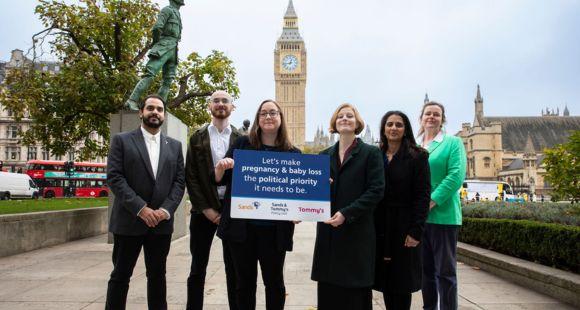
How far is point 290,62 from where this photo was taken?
11888cm

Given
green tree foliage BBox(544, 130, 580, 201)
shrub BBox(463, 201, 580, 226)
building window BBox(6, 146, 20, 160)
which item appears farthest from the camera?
building window BBox(6, 146, 20, 160)

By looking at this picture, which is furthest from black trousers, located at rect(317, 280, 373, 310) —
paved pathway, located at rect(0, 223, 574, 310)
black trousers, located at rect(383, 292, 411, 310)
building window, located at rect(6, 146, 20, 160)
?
building window, located at rect(6, 146, 20, 160)

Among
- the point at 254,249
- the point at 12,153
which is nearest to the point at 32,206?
the point at 254,249

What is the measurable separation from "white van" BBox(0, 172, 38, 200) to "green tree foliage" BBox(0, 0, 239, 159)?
16.6 m

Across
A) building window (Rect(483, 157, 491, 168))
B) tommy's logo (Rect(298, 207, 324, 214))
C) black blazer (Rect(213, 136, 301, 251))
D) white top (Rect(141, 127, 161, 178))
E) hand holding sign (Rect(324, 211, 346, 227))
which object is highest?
building window (Rect(483, 157, 491, 168))

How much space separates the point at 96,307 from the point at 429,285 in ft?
11.1

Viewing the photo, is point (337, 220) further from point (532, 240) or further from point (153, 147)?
point (532, 240)

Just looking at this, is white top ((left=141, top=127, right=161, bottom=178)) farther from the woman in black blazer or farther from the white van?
the white van

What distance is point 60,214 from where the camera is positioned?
10.0 m

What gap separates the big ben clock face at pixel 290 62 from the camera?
387 ft

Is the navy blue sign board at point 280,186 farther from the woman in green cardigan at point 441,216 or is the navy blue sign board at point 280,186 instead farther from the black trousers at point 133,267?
the woman in green cardigan at point 441,216

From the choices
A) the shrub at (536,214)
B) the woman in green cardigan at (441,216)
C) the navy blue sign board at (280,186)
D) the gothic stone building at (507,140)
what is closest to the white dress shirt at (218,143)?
the navy blue sign board at (280,186)

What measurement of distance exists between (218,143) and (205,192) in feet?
1.69

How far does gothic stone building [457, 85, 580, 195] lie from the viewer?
76812mm
